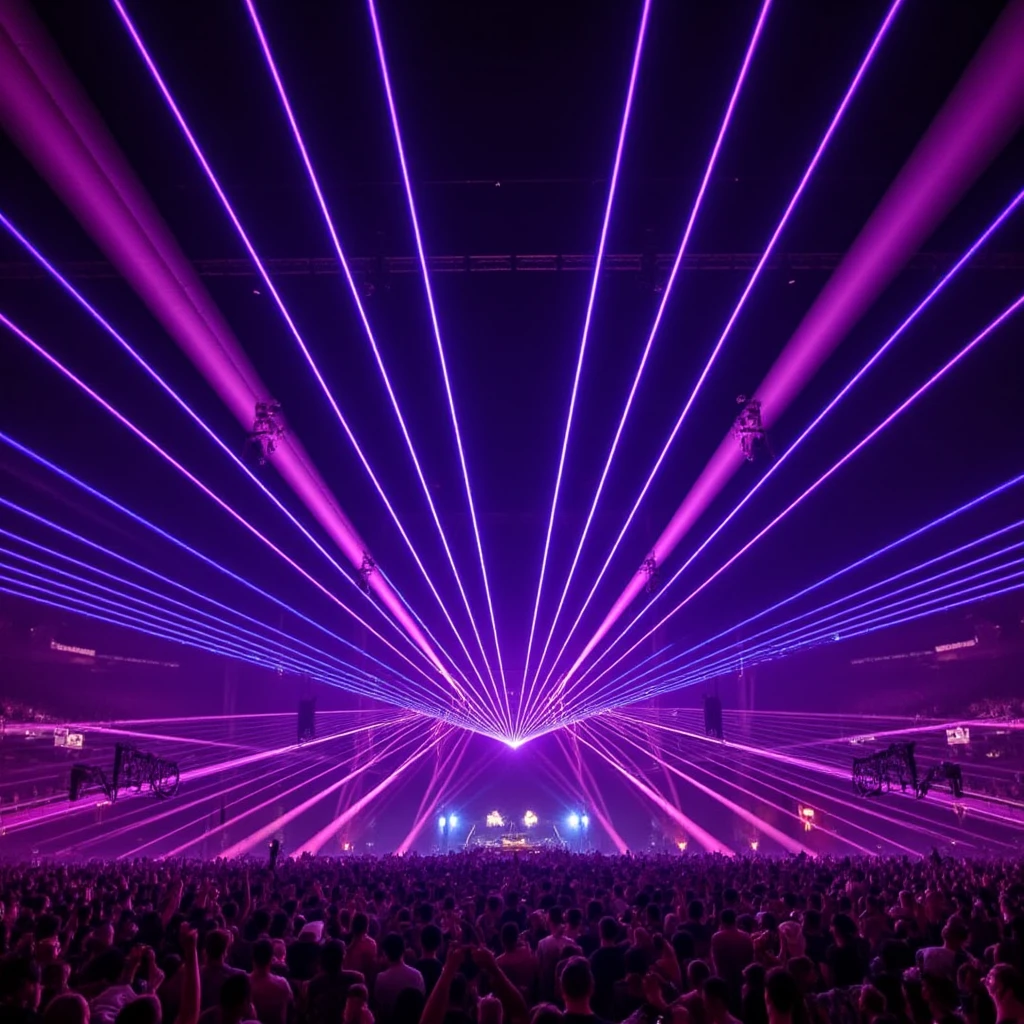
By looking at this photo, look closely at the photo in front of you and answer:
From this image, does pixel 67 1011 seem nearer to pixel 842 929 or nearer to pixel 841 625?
pixel 842 929

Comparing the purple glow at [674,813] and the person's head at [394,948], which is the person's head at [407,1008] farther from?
the purple glow at [674,813]

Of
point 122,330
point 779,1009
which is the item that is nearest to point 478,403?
point 122,330

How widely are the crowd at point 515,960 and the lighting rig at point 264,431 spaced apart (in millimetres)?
5948

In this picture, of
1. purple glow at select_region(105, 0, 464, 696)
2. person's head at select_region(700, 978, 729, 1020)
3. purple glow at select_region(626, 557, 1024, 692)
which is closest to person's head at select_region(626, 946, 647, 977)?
person's head at select_region(700, 978, 729, 1020)

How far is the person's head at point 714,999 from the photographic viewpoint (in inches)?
141

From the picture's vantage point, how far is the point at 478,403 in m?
13.0

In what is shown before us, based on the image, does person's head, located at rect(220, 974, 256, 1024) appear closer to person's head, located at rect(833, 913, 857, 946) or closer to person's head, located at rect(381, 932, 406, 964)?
person's head, located at rect(381, 932, 406, 964)

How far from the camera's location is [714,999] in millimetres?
3578

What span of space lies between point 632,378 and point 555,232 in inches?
125

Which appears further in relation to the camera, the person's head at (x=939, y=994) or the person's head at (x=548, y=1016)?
the person's head at (x=939, y=994)

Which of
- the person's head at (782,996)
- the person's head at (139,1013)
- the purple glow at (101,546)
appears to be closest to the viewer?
the person's head at (139,1013)

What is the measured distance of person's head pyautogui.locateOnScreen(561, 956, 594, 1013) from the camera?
3305 mm

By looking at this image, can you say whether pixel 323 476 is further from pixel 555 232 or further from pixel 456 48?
pixel 456 48

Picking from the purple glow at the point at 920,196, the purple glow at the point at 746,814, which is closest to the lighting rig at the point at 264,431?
the purple glow at the point at 920,196
